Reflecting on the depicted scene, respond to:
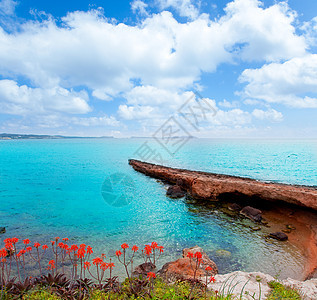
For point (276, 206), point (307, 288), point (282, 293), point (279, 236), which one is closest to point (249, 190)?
point (276, 206)

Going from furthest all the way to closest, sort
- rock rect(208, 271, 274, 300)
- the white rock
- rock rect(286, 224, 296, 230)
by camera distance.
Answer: rock rect(286, 224, 296, 230) < rock rect(208, 271, 274, 300) < the white rock

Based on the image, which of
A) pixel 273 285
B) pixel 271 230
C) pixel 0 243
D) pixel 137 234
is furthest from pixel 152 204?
pixel 273 285

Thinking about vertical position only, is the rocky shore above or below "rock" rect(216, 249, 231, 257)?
above

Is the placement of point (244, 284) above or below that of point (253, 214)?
above

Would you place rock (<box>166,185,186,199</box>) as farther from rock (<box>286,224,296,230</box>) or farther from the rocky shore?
rock (<box>286,224,296,230</box>)

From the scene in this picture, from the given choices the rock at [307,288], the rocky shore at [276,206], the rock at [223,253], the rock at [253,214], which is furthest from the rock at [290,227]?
the rock at [307,288]

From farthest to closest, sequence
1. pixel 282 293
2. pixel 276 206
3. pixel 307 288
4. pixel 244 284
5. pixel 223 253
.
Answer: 1. pixel 276 206
2. pixel 223 253
3. pixel 307 288
4. pixel 244 284
5. pixel 282 293

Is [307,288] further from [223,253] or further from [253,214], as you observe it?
[253,214]

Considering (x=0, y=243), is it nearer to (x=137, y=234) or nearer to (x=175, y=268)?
(x=137, y=234)

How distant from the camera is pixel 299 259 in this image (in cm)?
953

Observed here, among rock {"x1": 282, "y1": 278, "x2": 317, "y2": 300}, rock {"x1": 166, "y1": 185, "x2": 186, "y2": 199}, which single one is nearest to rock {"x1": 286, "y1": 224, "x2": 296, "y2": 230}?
rock {"x1": 282, "y1": 278, "x2": 317, "y2": 300}

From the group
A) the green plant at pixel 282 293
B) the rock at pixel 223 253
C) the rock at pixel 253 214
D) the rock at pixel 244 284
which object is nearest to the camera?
the green plant at pixel 282 293

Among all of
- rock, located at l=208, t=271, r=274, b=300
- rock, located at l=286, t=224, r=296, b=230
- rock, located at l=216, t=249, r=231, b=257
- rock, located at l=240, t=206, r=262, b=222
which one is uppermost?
rock, located at l=208, t=271, r=274, b=300

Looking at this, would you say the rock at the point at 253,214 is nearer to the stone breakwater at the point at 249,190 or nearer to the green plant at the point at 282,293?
the stone breakwater at the point at 249,190
